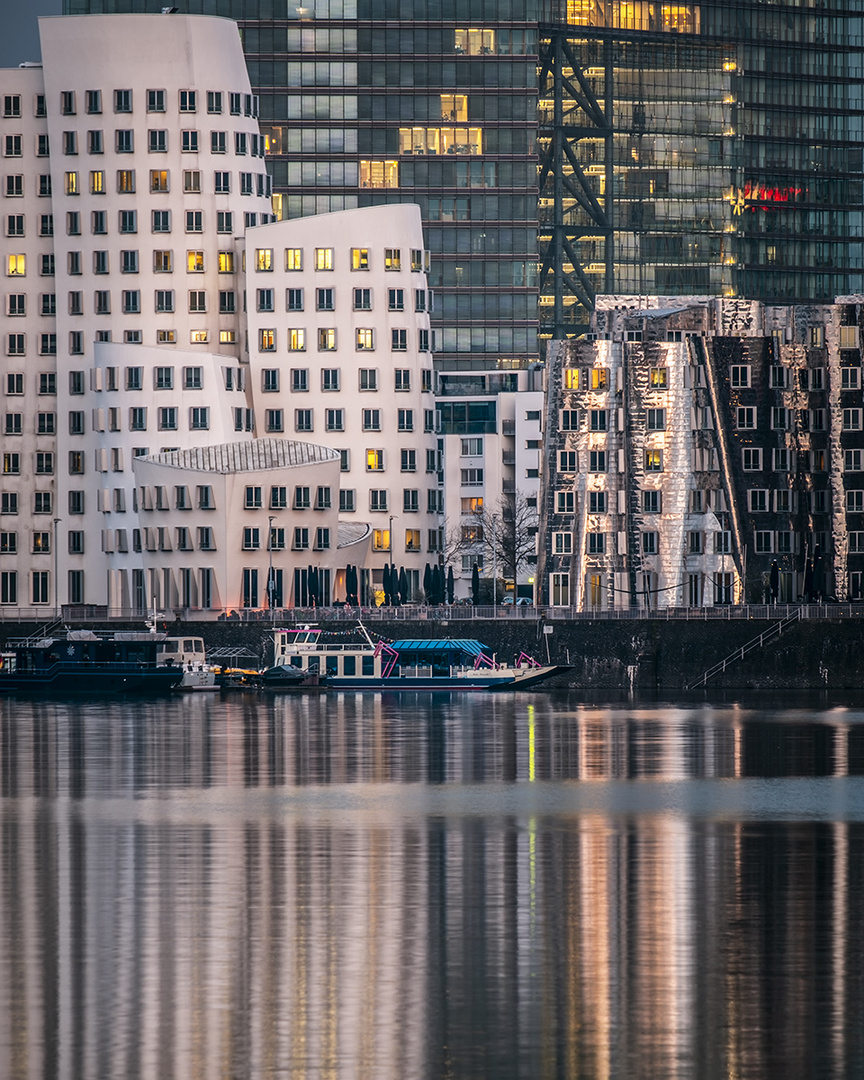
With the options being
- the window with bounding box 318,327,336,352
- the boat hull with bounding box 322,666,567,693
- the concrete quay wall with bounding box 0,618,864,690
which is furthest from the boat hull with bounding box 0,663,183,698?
the window with bounding box 318,327,336,352

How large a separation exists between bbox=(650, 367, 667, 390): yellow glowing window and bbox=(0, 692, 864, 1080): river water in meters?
89.6

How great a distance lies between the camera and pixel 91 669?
5551 inches

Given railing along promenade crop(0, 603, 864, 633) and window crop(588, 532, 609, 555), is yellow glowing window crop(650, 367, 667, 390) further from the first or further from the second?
railing along promenade crop(0, 603, 864, 633)

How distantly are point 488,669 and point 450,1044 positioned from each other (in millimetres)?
119615

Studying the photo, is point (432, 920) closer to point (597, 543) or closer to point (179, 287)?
point (597, 543)

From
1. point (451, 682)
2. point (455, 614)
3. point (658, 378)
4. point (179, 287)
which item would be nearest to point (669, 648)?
point (451, 682)

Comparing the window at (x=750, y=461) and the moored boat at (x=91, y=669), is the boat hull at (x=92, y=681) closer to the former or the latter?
the moored boat at (x=91, y=669)

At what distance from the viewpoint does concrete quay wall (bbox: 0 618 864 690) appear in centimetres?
14288

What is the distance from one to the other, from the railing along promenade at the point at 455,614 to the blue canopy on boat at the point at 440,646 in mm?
2881

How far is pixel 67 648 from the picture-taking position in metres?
145

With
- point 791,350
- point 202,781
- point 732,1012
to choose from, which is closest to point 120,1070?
point 732,1012

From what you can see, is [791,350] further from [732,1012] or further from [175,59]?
[732,1012]

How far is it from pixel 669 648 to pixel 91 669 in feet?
116

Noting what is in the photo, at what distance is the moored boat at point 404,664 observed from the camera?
14375 centimetres
